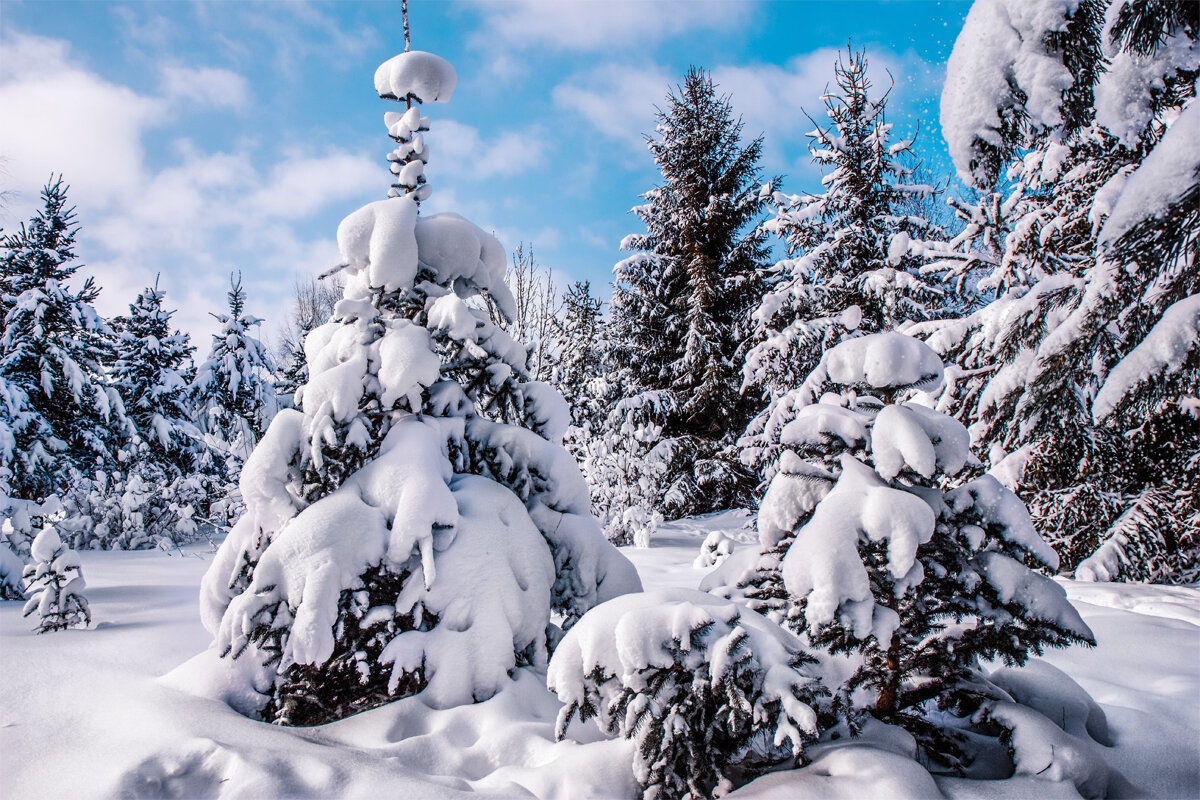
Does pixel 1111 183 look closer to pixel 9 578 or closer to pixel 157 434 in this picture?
pixel 9 578

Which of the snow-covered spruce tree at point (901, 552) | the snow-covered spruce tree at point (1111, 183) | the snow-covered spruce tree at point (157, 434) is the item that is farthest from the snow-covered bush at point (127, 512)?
the snow-covered spruce tree at point (1111, 183)

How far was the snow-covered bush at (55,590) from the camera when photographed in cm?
468

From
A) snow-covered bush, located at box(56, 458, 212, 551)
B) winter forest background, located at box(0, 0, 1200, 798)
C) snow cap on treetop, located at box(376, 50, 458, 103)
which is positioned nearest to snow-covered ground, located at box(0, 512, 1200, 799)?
winter forest background, located at box(0, 0, 1200, 798)

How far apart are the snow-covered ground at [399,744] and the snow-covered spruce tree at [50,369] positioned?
421 inches

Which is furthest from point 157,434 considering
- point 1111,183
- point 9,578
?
point 1111,183

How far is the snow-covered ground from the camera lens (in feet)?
7.09

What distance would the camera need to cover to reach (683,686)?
2115 mm

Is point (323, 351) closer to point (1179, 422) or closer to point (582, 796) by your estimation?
point (582, 796)

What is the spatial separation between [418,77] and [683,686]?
469 cm

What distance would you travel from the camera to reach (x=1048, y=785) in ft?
6.70

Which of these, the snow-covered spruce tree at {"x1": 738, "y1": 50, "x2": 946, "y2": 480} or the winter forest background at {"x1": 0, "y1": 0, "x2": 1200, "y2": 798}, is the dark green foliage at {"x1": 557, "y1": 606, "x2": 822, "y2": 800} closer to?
the winter forest background at {"x1": 0, "y1": 0, "x2": 1200, "y2": 798}

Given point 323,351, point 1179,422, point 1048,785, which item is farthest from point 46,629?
point 1179,422

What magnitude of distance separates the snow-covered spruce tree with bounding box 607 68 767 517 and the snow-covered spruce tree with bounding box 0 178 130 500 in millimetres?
12511

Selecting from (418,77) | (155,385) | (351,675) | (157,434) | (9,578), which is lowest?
(9,578)
